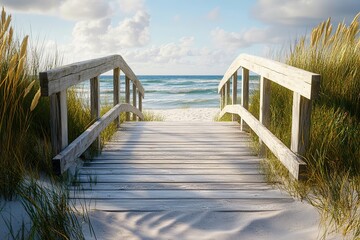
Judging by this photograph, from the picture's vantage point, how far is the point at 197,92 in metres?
30.9

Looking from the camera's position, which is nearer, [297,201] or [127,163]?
[297,201]

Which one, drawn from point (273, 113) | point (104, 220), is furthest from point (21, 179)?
point (273, 113)

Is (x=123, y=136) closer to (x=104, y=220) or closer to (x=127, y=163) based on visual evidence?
(x=127, y=163)

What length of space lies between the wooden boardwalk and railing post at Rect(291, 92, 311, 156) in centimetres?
40

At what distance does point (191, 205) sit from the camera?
3.04 m

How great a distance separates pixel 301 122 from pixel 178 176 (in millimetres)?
1180

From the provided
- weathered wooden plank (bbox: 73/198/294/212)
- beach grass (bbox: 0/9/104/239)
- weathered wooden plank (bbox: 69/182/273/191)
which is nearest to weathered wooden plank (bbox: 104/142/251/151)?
beach grass (bbox: 0/9/104/239)

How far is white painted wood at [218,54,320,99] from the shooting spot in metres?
2.93

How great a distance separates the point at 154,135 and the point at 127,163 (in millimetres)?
1622

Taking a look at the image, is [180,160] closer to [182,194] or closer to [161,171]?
[161,171]

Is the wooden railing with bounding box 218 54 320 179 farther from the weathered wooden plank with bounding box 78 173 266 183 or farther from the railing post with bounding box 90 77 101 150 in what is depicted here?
the railing post with bounding box 90 77 101 150

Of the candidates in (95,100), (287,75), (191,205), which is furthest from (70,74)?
(287,75)

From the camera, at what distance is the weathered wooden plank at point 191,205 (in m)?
2.96

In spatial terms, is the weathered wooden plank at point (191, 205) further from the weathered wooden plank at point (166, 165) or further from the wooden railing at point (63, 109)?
the weathered wooden plank at point (166, 165)
